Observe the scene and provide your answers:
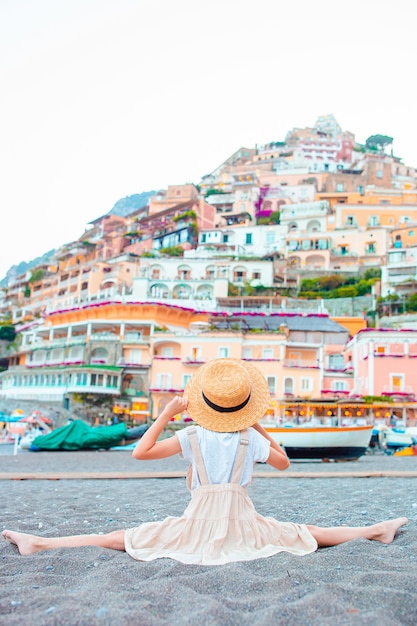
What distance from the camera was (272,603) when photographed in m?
2.90

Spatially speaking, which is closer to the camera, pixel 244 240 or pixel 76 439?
pixel 76 439

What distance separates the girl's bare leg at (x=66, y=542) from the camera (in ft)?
13.6

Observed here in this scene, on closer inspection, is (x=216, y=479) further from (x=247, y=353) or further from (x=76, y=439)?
(x=247, y=353)

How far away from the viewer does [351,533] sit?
4.47m

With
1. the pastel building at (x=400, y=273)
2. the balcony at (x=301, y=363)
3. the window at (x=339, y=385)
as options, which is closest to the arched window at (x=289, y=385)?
the balcony at (x=301, y=363)

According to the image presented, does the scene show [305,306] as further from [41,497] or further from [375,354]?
[41,497]

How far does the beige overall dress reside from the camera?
3863 mm

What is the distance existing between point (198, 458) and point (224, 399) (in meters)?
0.47

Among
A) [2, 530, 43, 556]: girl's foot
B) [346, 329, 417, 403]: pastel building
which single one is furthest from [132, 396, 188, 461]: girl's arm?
[346, 329, 417, 403]: pastel building

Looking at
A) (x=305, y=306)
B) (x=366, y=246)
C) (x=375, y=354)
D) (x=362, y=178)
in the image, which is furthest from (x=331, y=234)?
(x=375, y=354)

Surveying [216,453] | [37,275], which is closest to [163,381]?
[216,453]

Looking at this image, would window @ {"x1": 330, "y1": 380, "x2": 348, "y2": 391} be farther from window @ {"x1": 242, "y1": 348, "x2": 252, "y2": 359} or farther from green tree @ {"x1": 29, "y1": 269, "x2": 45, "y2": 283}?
green tree @ {"x1": 29, "y1": 269, "x2": 45, "y2": 283}

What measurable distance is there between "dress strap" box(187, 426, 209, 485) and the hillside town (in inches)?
974

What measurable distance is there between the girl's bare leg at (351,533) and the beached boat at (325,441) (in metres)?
14.8
